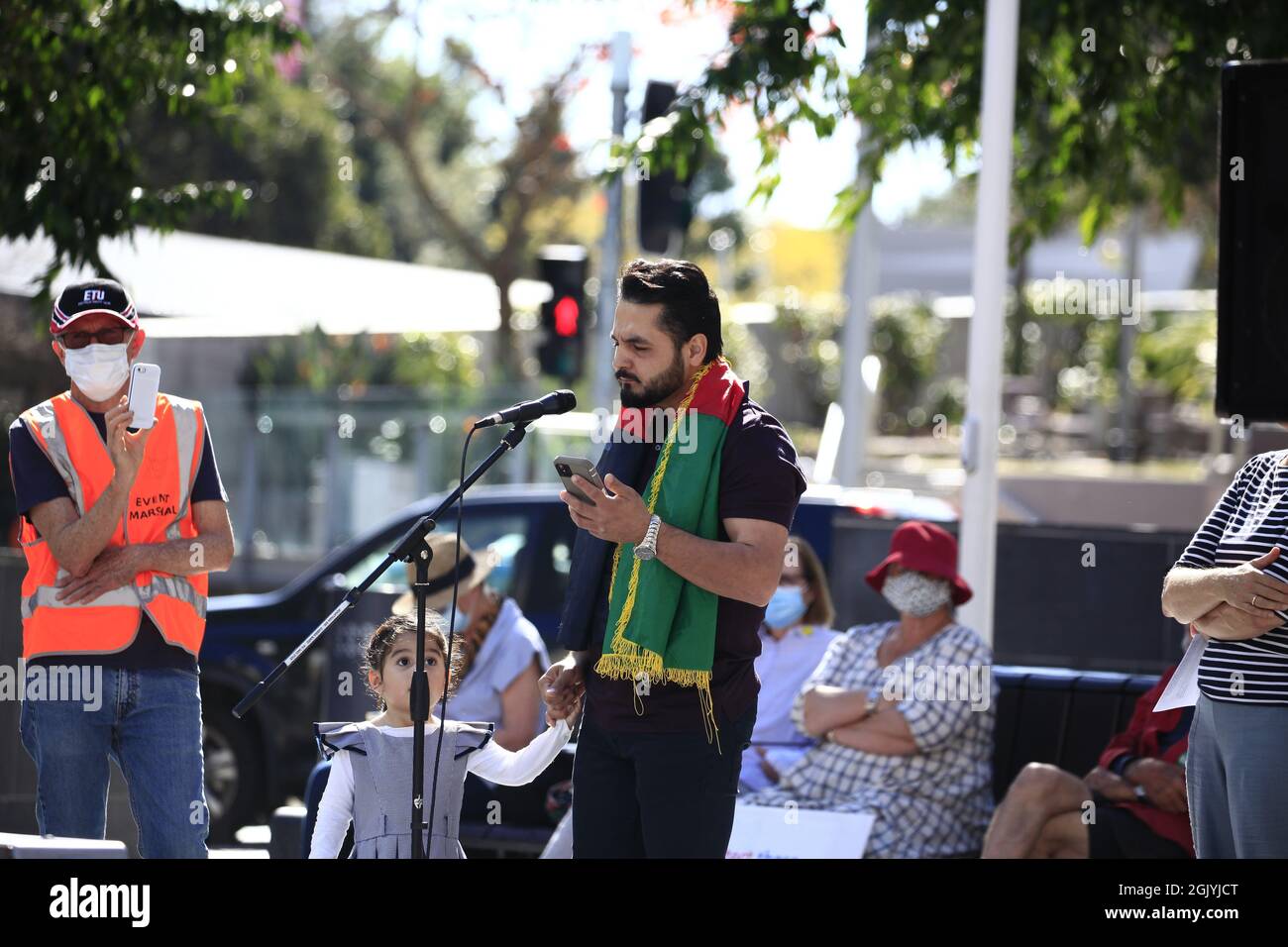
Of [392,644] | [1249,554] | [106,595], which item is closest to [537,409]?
[392,644]

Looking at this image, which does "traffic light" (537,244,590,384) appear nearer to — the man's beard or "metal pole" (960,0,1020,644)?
"metal pole" (960,0,1020,644)

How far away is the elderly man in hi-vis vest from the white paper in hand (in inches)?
99.0

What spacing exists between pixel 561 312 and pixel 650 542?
9.11 metres

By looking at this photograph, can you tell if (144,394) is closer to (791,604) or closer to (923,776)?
(923,776)

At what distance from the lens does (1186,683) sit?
4.64m

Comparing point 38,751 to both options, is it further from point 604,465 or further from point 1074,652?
point 1074,652

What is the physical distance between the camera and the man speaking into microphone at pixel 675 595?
3.98 m

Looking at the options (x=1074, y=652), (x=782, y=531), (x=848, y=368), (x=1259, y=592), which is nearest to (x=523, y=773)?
(x=782, y=531)

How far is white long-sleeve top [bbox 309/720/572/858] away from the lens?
4594 mm

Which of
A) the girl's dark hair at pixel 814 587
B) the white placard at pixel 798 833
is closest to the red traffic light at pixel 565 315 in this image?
the girl's dark hair at pixel 814 587

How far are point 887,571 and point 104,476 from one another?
2864 millimetres

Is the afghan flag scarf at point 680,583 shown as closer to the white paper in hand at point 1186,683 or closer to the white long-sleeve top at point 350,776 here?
the white long-sleeve top at point 350,776
